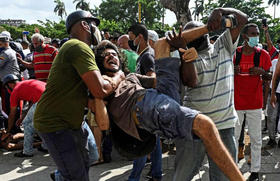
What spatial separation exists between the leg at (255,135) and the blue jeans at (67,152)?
7.65 ft

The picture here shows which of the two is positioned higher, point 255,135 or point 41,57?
point 41,57

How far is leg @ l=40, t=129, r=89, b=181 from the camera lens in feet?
7.49

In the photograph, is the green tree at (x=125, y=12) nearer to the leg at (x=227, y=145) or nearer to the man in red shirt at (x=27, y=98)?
the man in red shirt at (x=27, y=98)

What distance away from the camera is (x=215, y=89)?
8.39 ft

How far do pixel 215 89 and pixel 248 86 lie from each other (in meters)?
1.44

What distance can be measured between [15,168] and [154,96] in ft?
10.8

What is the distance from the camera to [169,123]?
6.73 ft

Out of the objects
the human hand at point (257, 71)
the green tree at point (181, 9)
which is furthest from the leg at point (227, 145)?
the green tree at point (181, 9)

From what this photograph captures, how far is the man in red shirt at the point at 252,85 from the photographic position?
12.1ft

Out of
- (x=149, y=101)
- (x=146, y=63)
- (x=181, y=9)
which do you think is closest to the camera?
(x=149, y=101)

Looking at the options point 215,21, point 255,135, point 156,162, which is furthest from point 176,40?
point 255,135

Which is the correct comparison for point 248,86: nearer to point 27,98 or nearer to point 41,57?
point 27,98

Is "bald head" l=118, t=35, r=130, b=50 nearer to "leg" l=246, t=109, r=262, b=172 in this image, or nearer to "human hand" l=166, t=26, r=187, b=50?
"leg" l=246, t=109, r=262, b=172

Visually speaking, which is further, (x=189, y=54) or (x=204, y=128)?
(x=189, y=54)
